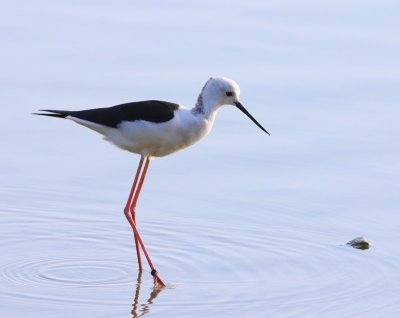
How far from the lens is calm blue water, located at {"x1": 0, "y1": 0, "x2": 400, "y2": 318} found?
7.82m

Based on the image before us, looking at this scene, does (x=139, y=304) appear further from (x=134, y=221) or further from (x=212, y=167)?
(x=212, y=167)

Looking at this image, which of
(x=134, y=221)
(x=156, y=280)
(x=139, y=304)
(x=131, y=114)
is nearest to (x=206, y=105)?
(x=131, y=114)

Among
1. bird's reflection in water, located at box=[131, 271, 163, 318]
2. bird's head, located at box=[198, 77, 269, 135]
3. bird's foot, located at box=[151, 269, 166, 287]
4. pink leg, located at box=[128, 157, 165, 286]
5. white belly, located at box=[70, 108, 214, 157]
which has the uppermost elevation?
bird's head, located at box=[198, 77, 269, 135]

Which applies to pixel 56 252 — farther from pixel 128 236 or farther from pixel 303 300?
pixel 303 300

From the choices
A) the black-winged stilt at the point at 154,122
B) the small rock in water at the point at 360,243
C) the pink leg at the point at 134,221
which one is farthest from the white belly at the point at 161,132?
the small rock in water at the point at 360,243

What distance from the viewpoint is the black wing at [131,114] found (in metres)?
8.32

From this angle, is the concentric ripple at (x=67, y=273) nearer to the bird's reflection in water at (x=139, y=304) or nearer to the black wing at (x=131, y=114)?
the bird's reflection in water at (x=139, y=304)

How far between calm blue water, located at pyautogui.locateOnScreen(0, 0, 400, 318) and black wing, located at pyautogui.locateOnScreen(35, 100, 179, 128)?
2.66 feet

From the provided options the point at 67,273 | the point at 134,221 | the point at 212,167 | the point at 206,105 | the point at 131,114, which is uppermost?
the point at 212,167

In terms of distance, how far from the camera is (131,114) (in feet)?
27.5

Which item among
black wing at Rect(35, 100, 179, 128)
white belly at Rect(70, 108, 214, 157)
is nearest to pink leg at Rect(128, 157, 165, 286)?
white belly at Rect(70, 108, 214, 157)

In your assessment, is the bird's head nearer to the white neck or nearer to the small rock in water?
the white neck

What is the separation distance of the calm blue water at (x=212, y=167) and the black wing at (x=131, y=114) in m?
0.81

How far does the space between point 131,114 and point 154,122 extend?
0.59 feet
